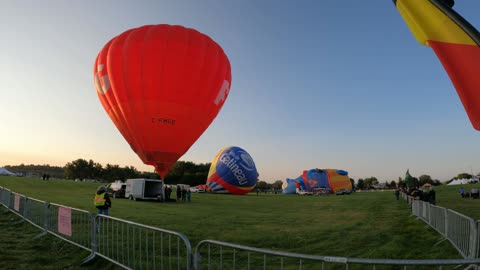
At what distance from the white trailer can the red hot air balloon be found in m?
15.2

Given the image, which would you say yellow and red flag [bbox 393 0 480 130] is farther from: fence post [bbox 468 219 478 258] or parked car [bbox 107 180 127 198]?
parked car [bbox 107 180 127 198]

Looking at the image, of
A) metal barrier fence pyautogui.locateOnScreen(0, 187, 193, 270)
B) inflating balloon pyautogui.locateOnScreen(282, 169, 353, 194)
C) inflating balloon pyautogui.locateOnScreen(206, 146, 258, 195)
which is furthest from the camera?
inflating balloon pyautogui.locateOnScreen(282, 169, 353, 194)

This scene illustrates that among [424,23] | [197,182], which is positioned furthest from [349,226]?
[197,182]

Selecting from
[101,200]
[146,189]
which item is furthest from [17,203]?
[146,189]

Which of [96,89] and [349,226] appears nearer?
[349,226]

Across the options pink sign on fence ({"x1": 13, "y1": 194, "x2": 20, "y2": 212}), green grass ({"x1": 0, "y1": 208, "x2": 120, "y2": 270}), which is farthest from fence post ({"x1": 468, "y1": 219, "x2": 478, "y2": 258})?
pink sign on fence ({"x1": 13, "y1": 194, "x2": 20, "y2": 212})

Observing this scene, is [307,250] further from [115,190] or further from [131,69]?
[115,190]

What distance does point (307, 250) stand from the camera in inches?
426

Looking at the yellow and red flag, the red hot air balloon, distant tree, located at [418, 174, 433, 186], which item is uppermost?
the red hot air balloon

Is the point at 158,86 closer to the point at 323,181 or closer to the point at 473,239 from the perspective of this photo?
the point at 473,239

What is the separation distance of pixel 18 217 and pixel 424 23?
655 inches

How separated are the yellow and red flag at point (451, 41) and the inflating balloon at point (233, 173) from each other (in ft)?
171

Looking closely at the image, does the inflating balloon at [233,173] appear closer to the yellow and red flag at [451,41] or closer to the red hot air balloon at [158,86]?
the red hot air balloon at [158,86]

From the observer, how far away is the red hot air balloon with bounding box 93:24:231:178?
698 inches
